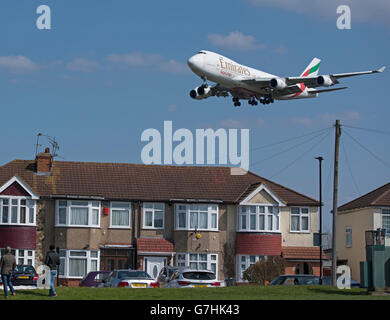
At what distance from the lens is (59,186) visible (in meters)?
61.5

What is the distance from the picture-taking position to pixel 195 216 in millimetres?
62094

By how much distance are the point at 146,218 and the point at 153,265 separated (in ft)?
11.5

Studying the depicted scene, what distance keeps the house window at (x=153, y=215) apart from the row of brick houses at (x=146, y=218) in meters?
0.07

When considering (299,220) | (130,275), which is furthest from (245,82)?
(130,275)

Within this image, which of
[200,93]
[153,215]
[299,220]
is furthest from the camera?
[299,220]

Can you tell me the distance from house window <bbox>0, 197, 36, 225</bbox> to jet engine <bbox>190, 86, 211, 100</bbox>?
13560mm

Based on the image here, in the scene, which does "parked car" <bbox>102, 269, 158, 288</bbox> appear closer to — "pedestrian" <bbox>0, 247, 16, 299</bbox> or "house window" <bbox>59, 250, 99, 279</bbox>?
"pedestrian" <bbox>0, 247, 16, 299</bbox>

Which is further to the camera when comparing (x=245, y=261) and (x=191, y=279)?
(x=245, y=261)

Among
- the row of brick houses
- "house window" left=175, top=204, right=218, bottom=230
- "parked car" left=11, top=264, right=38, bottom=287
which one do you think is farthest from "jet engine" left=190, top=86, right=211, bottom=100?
"parked car" left=11, top=264, right=38, bottom=287

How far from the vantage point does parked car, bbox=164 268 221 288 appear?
35.4 metres

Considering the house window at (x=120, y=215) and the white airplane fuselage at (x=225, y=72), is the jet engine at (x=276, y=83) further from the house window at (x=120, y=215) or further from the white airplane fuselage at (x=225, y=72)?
the house window at (x=120, y=215)

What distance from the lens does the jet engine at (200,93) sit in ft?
190

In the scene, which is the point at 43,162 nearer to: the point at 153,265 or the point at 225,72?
the point at 153,265
